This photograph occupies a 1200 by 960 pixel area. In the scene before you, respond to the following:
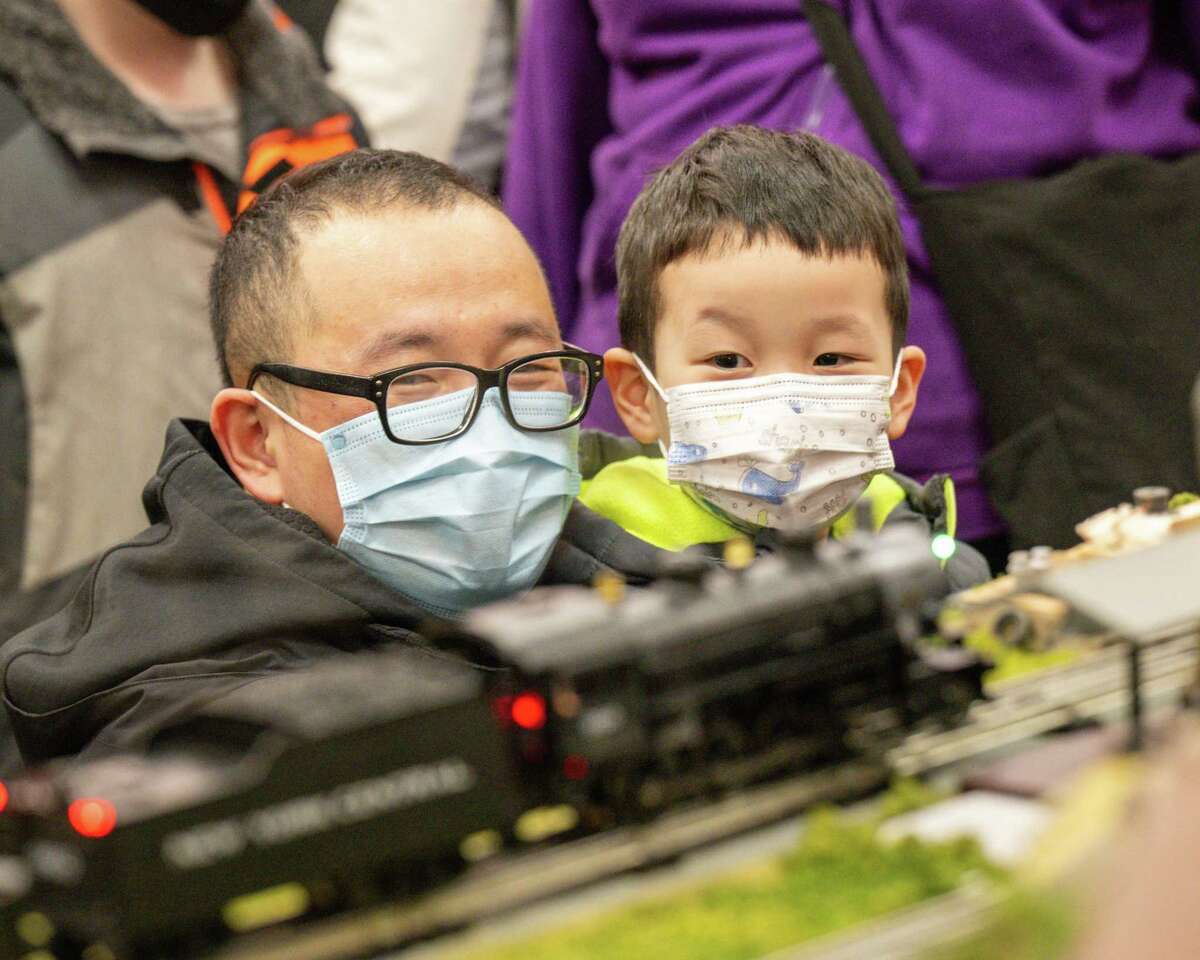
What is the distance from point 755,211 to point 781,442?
306 mm

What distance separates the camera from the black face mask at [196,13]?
282 cm

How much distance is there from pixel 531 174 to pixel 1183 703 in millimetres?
2164

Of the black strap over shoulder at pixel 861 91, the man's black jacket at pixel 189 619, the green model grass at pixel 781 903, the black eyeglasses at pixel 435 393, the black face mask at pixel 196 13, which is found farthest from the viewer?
the black face mask at pixel 196 13

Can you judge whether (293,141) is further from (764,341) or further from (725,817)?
(725,817)

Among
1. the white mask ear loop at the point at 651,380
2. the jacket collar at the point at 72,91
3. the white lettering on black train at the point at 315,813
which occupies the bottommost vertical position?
the white mask ear loop at the point at 651,380

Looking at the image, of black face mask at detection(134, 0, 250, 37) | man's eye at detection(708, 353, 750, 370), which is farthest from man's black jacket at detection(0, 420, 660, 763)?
black face mask at detection(134, 0, 250, 37)

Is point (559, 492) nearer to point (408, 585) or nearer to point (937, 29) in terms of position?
point (408, 585)

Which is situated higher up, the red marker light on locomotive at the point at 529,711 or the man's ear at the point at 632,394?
the red marker light on locomotive at the point at 529,711

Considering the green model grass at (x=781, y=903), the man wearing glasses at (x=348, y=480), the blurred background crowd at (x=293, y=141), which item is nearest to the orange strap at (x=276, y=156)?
the blurred background crowd at (x=293, y=141)

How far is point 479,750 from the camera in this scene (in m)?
1.05

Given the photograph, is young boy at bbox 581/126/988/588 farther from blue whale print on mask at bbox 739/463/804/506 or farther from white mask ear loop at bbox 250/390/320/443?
white mask ear loop at bbox 250/390/320/443

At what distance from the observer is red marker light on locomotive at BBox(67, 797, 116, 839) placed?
3.25 feet

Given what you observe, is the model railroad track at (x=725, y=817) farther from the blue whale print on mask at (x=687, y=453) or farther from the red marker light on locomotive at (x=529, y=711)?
the blue whale print on mask at (x=687, y=453)

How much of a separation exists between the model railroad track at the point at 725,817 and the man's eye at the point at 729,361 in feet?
2.53
